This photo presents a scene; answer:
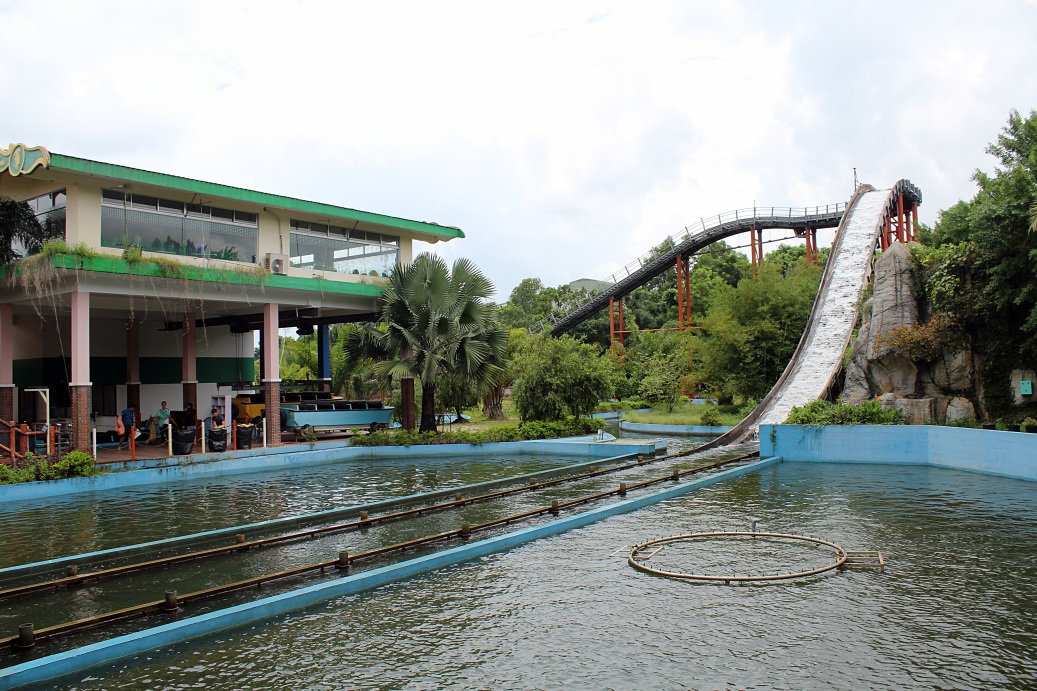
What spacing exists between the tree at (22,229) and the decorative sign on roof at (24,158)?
51.9 inches

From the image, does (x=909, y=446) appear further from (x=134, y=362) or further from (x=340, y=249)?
(x=134, y=362)

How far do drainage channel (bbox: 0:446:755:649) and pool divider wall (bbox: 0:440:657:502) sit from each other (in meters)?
6.04

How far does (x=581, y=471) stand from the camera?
2017 centimetres

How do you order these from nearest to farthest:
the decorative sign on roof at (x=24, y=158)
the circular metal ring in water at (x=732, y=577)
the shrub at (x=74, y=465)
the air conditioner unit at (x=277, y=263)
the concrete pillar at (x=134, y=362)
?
the circular metal ring in water at (x=732, y=577)
the shrub at (x=74, y=465)
the decorative sign on roof at (x=24, y=158)
the air conditioner unit at (x=277, y=263)
the concrete pillar at (x=134, y=362)

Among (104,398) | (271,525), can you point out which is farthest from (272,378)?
(271,525)

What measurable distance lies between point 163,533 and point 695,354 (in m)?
24.5

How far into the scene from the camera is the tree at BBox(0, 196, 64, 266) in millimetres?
21078

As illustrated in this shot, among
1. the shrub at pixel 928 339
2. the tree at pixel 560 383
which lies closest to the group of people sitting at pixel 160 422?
the tree at pixel 560 383

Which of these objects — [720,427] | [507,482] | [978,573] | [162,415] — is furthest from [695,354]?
[978,573]

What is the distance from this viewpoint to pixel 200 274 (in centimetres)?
2136

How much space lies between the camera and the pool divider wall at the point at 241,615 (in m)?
7.12

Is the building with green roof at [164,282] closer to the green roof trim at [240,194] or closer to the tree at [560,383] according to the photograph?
the green roof trim at [240,194]

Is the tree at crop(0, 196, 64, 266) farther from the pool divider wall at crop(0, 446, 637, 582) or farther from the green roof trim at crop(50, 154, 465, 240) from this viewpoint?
the pool divider wall at crop(0, 446, 637, 582)

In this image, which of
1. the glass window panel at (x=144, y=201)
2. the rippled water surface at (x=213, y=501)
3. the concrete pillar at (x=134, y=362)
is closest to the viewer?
the rippled water surface at (x=213, y=501)
